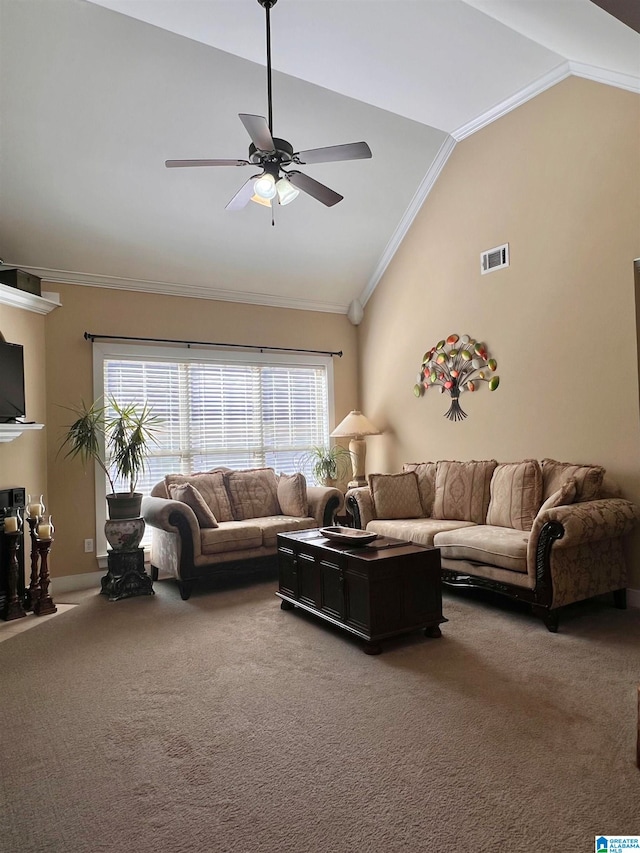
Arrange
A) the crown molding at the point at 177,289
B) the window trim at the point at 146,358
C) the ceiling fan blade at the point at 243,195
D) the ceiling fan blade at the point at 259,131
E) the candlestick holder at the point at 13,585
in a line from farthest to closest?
the window trim at the point at 146,358
the crown molding at the point at 177,289
the candlestick holder at the point at 13,585
the ceiling fan blade at the point at 243,195
the ceiling fan blade at the point at 259,131

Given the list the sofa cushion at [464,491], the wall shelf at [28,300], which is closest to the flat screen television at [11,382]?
the wall shelf at [28,300]

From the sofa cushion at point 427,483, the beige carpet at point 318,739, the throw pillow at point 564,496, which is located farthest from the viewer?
the sofa cushion at point 427,483

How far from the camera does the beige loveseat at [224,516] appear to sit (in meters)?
4.93

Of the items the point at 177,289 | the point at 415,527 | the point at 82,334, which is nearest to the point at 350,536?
the point at 415,527

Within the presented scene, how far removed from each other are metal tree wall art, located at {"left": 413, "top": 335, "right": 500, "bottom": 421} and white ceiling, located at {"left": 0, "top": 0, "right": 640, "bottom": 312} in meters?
1.55

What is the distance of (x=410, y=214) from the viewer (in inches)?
248

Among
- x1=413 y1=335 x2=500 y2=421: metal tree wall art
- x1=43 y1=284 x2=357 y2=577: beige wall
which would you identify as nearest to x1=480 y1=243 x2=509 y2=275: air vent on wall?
x1=413 y1=335 x2=500 y2=421: metal tree wall art

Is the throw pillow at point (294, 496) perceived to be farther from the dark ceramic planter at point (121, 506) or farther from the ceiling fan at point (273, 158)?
the ceiling fan at point (273, 158)

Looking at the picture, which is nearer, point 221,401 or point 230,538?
point 230,538

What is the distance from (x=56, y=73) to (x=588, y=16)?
3429 millimetres

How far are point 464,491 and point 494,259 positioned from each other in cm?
211

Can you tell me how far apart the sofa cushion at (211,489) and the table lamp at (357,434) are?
1409 mm

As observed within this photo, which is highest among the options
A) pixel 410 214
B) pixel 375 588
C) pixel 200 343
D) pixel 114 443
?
pixel 410 214

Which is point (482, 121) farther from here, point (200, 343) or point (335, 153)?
point (200, 343)
